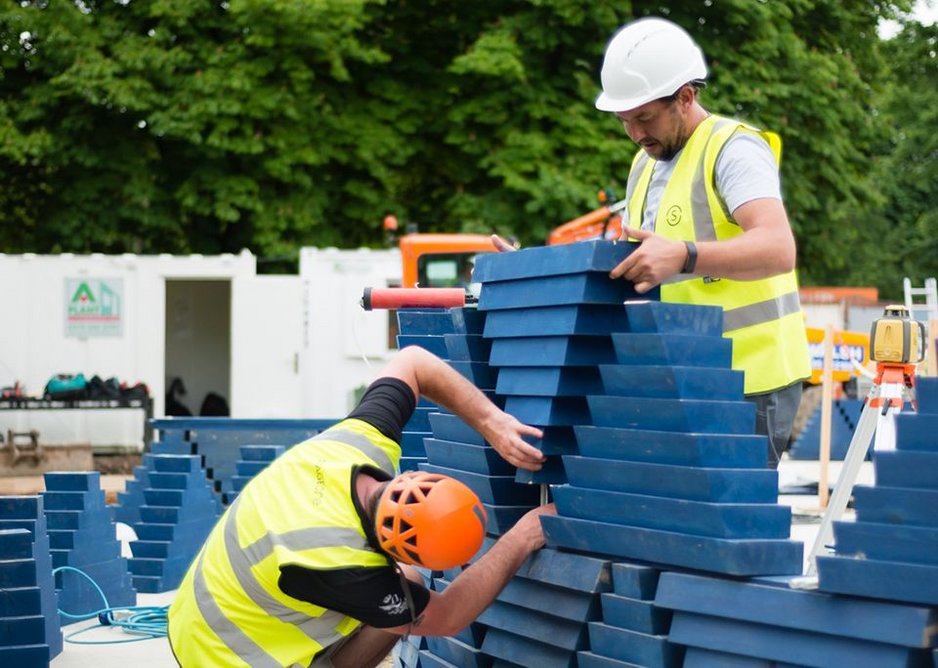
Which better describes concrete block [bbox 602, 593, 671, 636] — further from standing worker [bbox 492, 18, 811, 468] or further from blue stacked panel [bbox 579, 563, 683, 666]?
standing worker [bbox 492, 18, 811, 468]

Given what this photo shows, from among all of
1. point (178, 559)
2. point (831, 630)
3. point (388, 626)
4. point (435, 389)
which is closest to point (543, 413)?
point (435, 389)

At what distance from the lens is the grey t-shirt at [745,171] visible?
13.7 feet

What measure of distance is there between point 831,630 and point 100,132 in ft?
66.3

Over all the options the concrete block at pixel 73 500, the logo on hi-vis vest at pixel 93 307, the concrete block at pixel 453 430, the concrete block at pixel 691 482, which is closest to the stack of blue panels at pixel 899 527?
the concrete block at pixel 691 482

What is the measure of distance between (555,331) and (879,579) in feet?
4.56

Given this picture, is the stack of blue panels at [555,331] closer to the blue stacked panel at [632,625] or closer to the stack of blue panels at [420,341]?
the blue stacked panel at [632,625]

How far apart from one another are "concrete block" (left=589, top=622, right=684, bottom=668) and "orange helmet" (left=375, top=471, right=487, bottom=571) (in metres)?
0.48

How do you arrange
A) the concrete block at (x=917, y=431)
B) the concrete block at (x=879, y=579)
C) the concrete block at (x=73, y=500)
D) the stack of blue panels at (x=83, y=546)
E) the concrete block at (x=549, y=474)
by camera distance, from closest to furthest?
the concrete block at (x=879, y=579), the concrete block at (x=917, y=431), the concrete block at (x=549, y=474), the stack of blue panels at (x=83, y=546), the concrete block at (x=73, y=500)

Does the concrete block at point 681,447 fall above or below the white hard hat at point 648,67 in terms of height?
below

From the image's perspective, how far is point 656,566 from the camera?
4.11m

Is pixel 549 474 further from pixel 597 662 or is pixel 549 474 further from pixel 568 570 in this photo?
pixel 597 662

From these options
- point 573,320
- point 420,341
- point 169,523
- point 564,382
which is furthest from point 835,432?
point 573,320

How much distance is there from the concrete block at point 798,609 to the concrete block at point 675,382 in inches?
20.1

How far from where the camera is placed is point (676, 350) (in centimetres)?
405
